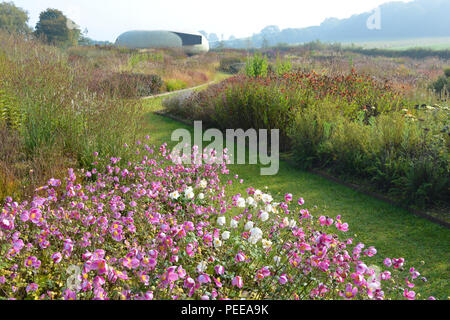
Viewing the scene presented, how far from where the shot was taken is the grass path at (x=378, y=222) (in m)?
3.42

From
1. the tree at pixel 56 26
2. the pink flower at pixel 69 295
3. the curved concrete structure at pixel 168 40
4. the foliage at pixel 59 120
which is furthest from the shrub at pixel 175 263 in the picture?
the curved concrete structure at pixel 168 40

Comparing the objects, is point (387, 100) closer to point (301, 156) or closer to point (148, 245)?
point (301, 156)

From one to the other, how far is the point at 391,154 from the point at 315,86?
10.3 feet

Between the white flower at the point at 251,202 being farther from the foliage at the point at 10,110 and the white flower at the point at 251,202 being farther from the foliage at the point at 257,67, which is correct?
the foliage at the point at 257,67

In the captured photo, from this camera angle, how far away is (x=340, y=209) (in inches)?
182

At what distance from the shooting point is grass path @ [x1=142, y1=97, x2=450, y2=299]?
11.2ft

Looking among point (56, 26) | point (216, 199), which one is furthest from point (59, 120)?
point (56, 26)

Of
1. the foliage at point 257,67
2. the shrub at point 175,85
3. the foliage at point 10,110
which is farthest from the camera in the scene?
the shrub at point 175,85

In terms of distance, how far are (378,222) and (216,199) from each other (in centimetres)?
190

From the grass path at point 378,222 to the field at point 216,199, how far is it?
0.02 metres

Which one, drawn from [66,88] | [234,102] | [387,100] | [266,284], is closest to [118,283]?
[266,284]

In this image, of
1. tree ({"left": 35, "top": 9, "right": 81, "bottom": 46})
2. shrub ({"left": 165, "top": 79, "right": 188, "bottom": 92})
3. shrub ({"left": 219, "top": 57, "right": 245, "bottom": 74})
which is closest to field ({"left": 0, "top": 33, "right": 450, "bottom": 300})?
shrub ({"left": 165, "top": 79, "right": 188, "bottom": 92})

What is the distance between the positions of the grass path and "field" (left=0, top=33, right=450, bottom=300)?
0.02 m

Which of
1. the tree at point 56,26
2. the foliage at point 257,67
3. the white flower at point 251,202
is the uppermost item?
the tree at point 56,26
